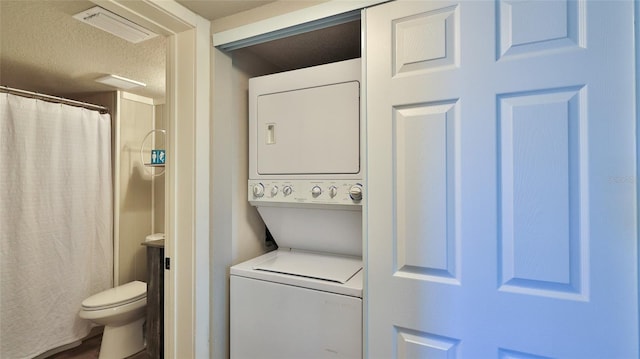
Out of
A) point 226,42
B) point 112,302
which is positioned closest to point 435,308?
point 226,42

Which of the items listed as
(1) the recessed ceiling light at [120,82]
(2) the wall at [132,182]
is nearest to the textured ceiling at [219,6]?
(1) the recessed ceiling light at [120,82]

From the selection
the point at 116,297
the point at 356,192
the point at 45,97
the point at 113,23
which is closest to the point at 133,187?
the point at 45,97

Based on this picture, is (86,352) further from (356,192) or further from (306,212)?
(356,192)

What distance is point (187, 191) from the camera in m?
1.52

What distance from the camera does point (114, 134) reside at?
3.13 m

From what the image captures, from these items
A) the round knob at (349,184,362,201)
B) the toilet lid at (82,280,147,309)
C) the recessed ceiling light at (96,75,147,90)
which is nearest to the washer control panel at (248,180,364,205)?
the round knob at (349,184,362,201)

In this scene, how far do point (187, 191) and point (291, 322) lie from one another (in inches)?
31.2

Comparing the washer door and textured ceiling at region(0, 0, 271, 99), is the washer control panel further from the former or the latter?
textured ceiling at region(0, 0, 271, 99)

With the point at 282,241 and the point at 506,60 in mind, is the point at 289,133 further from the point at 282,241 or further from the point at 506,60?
the point at 506,60

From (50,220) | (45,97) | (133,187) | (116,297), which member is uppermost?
(45,97)

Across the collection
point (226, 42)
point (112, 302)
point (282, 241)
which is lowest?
point (112, 302)

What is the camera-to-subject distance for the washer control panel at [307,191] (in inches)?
57.4

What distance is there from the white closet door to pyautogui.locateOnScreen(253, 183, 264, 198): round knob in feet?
2.26

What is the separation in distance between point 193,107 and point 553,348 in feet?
5.50
